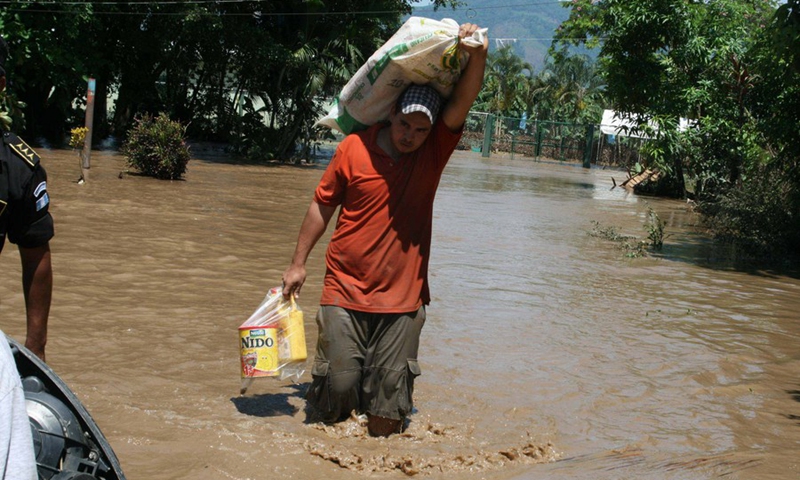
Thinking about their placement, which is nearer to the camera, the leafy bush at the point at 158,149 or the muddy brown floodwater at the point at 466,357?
the muddy brown floodwater at the point at 466,357

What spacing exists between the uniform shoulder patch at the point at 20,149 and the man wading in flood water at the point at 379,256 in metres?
1.71

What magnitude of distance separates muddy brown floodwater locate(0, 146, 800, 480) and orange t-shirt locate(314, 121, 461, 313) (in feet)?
2.53

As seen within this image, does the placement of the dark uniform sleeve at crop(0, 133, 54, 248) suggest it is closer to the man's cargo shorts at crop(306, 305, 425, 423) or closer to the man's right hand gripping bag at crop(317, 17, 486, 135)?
the man's cargo shorts at crop(306, 305, 425, 423)

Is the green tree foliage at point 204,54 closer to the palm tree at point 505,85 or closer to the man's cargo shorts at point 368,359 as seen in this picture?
the man's cargo shorts at point 368,359

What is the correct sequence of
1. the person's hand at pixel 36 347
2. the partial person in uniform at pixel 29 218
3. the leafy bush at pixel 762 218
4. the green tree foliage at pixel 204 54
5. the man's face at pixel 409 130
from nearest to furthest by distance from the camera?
the partial person in uniform at pixel 29 218 < the person's hand at pixel 36 347 < the man's face at pixel 409 130 < the leafy bush at pixel 762 218 < the green tree foliage at pixel 204 54

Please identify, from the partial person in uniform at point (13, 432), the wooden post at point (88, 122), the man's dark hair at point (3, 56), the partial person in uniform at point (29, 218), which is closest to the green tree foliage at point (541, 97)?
the wooden post at point (88, 122)

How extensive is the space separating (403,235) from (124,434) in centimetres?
173

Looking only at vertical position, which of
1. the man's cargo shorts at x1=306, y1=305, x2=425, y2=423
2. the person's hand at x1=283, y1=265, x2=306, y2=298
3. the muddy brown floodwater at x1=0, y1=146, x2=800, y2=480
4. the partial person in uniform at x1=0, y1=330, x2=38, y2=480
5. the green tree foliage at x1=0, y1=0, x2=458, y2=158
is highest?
the green tree foliage at x1=0, y1=0, x2=458, y2=158

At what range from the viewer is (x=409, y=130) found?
4.48 meters

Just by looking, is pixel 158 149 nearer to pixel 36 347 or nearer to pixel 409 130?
pixel 409 130

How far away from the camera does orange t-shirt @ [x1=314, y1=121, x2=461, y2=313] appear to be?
4496 mm

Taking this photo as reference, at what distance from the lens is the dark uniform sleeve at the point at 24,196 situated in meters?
2.98

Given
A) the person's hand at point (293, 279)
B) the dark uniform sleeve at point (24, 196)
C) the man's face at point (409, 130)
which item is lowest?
the person's hand at point (293, 279)

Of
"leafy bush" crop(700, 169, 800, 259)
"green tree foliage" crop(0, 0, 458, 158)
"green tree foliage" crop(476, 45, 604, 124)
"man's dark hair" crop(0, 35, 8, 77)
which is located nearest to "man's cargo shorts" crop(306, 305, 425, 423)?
"man's dark hair" crop(0, 35, 8, 77)
